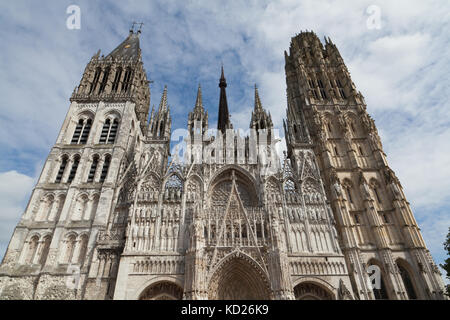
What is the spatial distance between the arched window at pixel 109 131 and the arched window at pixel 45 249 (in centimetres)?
1004

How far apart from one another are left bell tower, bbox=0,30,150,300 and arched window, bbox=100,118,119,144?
3.9 inches

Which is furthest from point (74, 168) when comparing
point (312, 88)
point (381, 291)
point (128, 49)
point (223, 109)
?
point (381, 291)

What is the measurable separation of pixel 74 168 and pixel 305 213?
842 inches

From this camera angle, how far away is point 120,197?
23219mm

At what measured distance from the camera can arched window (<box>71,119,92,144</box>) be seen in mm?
26609

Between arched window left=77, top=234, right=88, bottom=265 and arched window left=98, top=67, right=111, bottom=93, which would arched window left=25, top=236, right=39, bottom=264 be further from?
arched window left=98, top=67, right=111, bottom=93

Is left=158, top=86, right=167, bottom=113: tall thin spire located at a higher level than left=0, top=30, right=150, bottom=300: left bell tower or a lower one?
higher

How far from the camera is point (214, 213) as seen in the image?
70.7ft

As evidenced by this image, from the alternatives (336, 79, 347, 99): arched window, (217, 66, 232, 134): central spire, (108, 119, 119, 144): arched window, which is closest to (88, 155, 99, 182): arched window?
(108, 119, 119, 144): arched window

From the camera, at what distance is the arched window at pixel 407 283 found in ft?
66.5

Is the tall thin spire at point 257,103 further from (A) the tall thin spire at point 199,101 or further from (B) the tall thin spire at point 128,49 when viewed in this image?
(B) the tall thin spire at point 128,49

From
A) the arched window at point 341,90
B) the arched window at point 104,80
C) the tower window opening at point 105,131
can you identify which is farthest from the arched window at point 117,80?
the arched window at point 341,90
